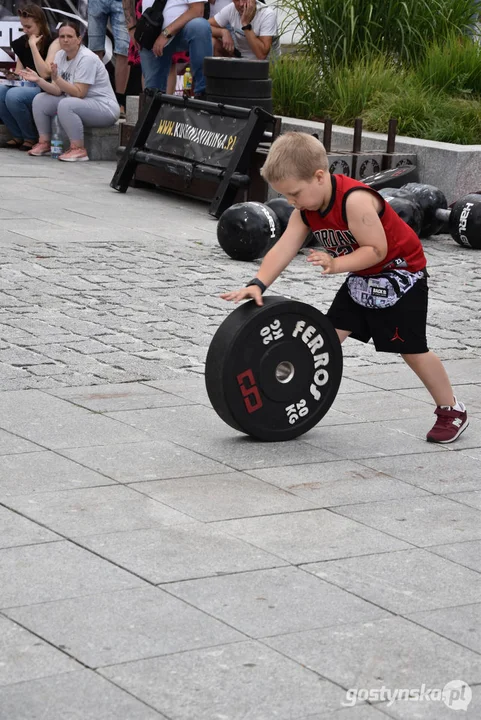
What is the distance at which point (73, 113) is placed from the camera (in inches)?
567

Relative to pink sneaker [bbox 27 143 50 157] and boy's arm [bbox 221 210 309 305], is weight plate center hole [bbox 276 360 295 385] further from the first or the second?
pink sneaker [bbox 27 143 50 157]

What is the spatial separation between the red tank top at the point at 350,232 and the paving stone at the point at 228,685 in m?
2.34

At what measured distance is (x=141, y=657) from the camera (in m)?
3.34

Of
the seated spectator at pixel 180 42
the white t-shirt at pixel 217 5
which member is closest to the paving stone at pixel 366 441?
the seated spectator at pixel 180 42

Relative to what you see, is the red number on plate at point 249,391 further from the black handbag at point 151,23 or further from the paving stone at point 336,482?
the black handbag at point 151,23

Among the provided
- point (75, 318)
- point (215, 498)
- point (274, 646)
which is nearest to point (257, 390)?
point (215, 498)

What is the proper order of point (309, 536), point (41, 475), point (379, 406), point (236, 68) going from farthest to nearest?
point (236, 68)
point (379, 406)
point (41, 475)
point (309, 536)

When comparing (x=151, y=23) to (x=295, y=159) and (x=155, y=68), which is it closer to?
(x=155, y=68)

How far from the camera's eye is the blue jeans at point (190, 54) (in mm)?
13539

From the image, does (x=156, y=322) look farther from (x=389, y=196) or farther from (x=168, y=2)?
(x=168, y=2)

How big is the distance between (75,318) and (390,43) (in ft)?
27.7

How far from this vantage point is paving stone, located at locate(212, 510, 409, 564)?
13.7 feet

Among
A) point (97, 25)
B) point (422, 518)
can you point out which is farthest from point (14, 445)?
point (97, 25)

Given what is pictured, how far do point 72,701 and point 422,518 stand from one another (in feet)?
6.23
